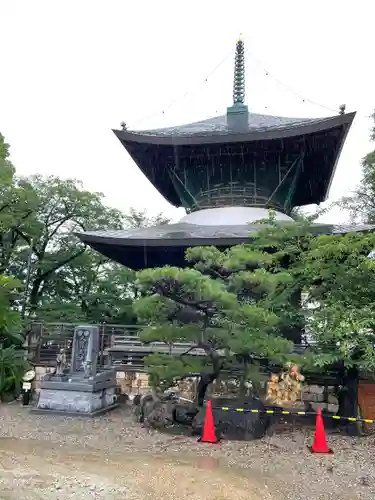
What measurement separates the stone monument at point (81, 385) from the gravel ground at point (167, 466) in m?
1.01

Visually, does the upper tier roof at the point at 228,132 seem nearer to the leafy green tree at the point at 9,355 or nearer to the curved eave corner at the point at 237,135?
the curved eave corner at the point at 237,135

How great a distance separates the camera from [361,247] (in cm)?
852

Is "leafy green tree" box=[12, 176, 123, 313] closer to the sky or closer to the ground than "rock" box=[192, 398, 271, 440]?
closer to the sky

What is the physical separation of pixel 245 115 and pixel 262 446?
11331 millimetres

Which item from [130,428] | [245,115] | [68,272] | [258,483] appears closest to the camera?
[258,483]

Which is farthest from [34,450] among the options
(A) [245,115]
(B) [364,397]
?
(A) [245,115]

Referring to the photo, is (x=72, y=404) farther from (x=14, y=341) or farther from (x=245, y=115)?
(x=245, y=115)

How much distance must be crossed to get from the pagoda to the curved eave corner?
3 centimetres

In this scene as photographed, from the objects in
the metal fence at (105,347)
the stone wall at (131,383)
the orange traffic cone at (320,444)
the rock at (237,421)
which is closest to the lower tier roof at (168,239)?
the metal fence at (105,347)

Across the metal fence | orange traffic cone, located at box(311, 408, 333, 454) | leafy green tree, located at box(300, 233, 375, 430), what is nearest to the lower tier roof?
the metal fence

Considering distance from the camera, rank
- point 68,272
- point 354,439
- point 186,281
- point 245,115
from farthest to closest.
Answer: point 68,272 → point 245,115 → point 354,439 → point 186,281

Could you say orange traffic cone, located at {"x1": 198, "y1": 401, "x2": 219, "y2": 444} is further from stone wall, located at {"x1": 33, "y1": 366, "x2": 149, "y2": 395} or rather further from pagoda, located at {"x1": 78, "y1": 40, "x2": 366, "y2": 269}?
pagoda, located at {"x1": 78, "y1": 40, "x2": 366, "y2": 269}

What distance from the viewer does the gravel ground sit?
17.3ft

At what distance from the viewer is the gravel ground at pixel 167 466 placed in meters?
5.29
